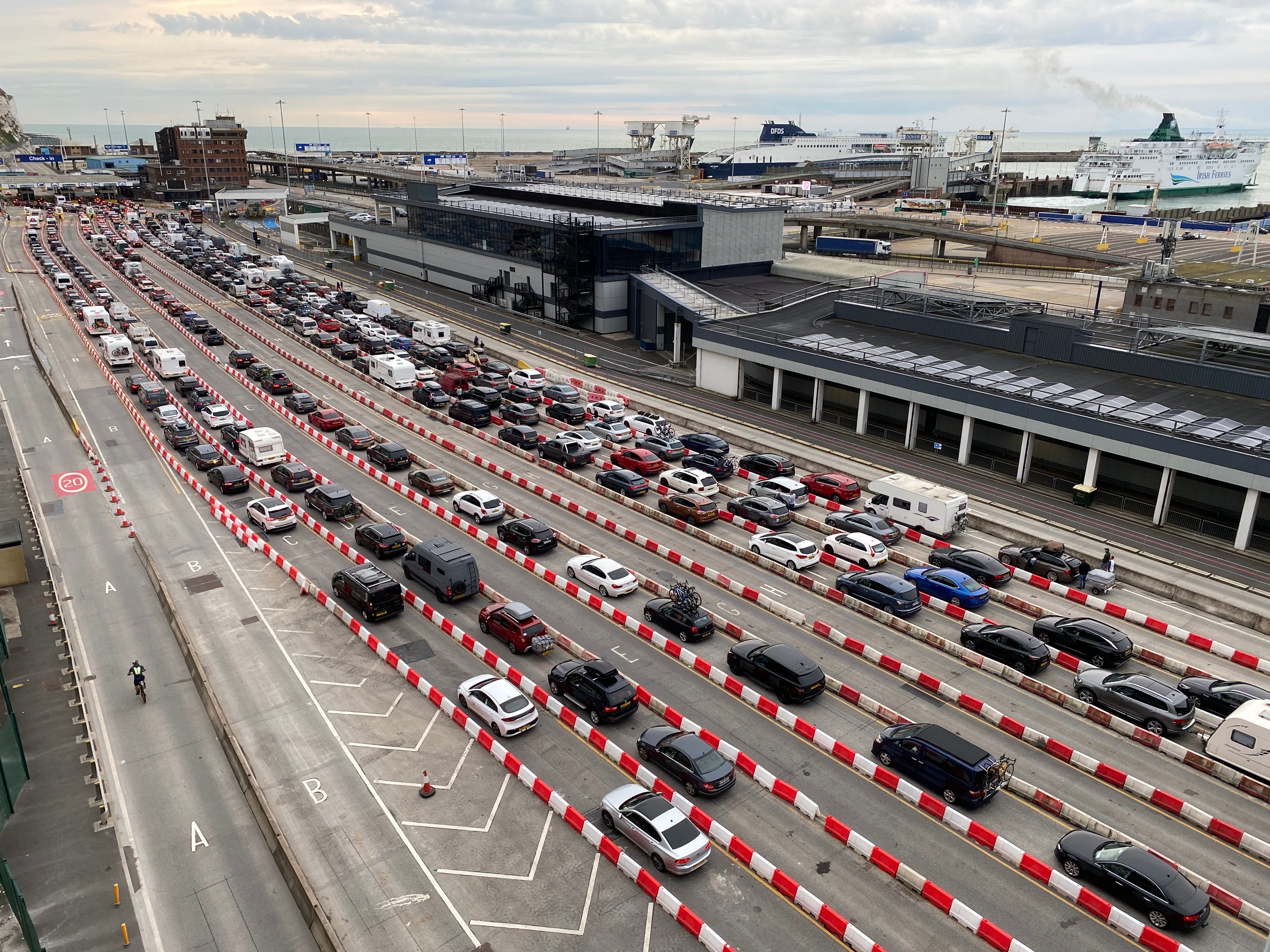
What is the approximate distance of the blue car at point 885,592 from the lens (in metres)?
32.4

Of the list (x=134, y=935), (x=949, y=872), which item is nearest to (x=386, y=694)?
(x=134, y=935)

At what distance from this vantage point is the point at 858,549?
3681cm

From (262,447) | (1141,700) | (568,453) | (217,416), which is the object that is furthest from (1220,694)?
(217,416)

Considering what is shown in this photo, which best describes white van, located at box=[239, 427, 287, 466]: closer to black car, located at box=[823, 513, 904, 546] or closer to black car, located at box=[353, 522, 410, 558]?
black car, located at box=[353, 522, 410, 558]

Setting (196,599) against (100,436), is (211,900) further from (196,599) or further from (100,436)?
(100,436)

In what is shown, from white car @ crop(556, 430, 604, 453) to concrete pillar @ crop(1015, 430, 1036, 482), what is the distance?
23876 millimetres

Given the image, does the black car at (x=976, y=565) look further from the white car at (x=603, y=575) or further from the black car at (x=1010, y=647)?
the white car at (x=603, y=575)

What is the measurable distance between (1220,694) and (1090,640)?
413 cm

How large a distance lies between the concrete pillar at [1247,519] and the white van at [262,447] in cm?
4944

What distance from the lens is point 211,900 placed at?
19.9 m

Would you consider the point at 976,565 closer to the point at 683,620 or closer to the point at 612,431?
the point at 683,620

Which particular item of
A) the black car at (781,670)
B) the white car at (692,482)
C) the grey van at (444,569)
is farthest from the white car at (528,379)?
the black car at (781,670)

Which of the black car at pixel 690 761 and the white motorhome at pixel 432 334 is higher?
the white motorhome at pixel 432 334

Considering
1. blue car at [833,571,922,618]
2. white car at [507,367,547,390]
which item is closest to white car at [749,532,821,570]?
blue car at [833,571,922,618]
